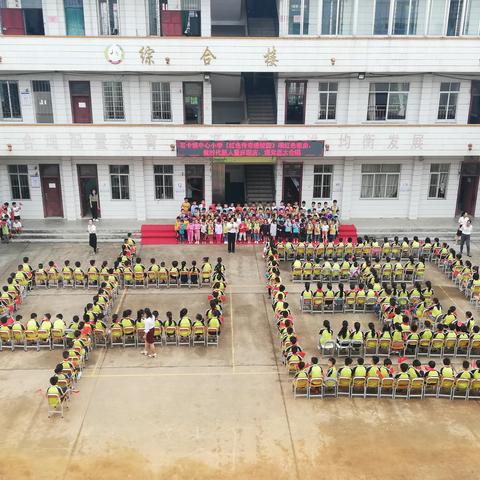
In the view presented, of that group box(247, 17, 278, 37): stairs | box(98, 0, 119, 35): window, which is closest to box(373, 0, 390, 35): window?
box(247, 17, 278, 37): stairs

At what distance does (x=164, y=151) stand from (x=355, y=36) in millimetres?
9961

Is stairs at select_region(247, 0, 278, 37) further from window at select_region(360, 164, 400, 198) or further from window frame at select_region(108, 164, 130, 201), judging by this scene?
window frame at select_region(108, 164, 130, 201)

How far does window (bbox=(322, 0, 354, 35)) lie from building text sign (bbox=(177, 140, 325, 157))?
5125 mm

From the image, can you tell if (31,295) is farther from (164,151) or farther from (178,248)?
(164,151)

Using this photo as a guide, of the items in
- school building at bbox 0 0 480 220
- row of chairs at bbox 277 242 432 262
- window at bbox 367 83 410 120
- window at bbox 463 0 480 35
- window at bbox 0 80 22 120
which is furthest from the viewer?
window at bbox 367 83 410 120

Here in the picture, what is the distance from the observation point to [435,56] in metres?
24.0

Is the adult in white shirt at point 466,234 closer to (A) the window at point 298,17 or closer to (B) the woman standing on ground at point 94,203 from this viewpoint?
(A) the window at point 298,17

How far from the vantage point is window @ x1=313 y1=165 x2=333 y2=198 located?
26.4 m

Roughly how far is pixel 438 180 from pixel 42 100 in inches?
769

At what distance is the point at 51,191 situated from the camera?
26.3 metres

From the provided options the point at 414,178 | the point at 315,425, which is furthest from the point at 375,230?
the point at 315,425

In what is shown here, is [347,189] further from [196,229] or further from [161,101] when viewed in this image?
[161,101]

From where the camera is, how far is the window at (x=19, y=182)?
2597cm

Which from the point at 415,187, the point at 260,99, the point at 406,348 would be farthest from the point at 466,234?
the point at 260,99
